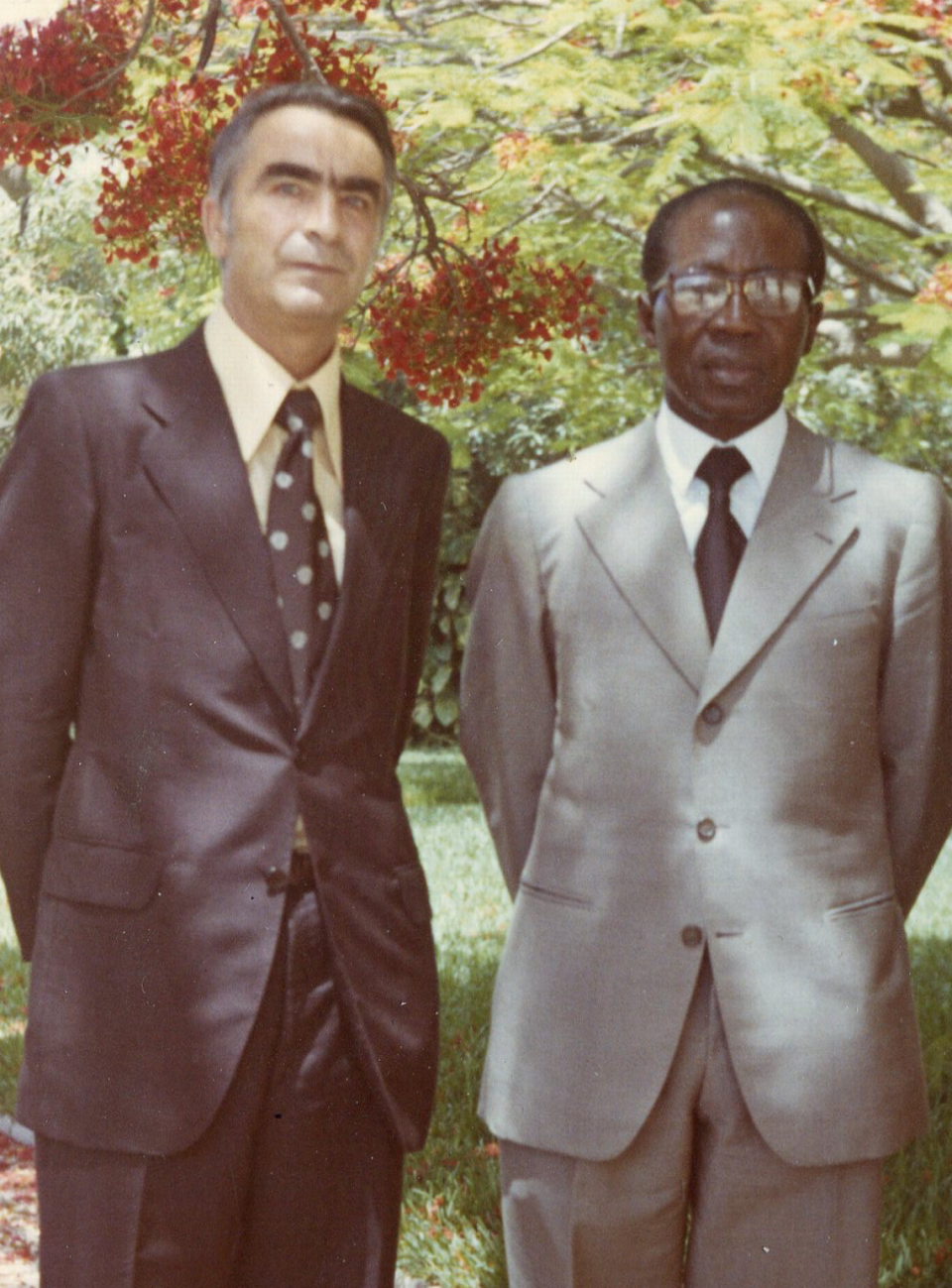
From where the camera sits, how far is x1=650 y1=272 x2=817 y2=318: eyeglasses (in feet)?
9.09

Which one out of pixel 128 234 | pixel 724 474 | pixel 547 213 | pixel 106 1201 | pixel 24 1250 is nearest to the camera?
pixel 106 1201

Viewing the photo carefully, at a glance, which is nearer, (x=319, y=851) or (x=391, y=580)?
(x=319, y=851)

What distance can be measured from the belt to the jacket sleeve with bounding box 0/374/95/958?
15.9 inches

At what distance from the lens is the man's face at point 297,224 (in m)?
2.79

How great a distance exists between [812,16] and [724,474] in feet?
13.9

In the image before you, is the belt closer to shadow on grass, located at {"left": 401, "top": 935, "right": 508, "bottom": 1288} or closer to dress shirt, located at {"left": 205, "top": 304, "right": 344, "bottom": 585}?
dress shirt, located at {"left": 205, "top": 304, "right": 344, "bottom": 585}

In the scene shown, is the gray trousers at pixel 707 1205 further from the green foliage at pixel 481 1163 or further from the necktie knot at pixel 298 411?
the green foliage at pixel 481 1163

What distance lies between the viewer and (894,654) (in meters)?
2.83

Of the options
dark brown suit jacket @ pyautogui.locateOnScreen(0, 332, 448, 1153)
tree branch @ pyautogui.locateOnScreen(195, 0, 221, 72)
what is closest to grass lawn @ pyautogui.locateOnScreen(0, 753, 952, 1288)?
dark brown suit jacket @ pyautogui.locateOnScreen(0, 332, 448, 1153)

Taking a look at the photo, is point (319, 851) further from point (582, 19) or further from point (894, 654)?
point (582, 19)

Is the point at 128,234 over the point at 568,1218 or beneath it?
over

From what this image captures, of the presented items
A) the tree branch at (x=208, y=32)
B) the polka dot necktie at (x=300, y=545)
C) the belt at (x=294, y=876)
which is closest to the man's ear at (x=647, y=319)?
the polka dot necktie at (x=300, y=545)

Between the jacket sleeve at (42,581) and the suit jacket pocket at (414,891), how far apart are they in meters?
0.58

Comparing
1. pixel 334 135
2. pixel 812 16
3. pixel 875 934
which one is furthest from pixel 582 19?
pixel 875 934
